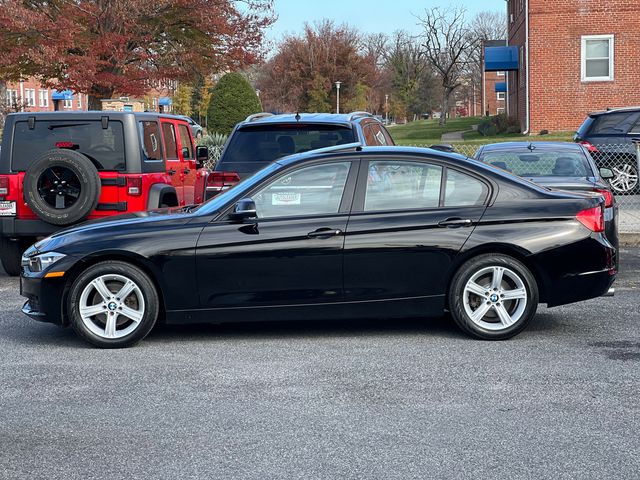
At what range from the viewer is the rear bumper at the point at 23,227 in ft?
35.8

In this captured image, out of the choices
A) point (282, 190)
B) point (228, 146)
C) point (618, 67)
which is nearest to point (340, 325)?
point (282, 190)

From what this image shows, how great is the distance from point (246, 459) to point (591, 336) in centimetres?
386

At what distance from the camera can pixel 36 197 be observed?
413 inches

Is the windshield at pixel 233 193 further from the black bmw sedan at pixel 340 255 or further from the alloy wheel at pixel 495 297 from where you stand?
the alloy wheel at pixel 495 297

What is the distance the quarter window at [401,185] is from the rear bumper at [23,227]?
449 centimetres

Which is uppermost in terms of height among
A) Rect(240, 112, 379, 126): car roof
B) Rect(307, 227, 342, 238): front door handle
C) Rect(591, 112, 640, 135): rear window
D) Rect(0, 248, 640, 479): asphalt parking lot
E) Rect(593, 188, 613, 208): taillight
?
Rect(591, 112, 640, 135): rear window

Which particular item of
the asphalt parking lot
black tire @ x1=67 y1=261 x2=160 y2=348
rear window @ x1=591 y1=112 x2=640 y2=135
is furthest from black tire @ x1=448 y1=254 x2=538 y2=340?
rear window @ x1=591 y1=112 x2=640 y2=135

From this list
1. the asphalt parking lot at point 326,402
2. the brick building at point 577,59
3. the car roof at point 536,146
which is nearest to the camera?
the asphalt parking lot at point 326,402

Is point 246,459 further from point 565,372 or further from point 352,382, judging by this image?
point 565,372

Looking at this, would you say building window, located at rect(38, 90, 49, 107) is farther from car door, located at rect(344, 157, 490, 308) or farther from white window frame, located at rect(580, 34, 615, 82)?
car door, located at rect(344, 157, 490, 308)

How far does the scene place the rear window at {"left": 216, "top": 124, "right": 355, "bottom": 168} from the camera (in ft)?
35.9

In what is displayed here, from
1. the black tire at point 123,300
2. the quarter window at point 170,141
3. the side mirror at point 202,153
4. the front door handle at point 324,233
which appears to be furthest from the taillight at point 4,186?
the front door handle at point 324,233

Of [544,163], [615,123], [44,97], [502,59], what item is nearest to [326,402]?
[544,163]

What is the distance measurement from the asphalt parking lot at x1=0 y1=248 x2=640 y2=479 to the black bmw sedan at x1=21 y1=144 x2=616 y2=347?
286mm
